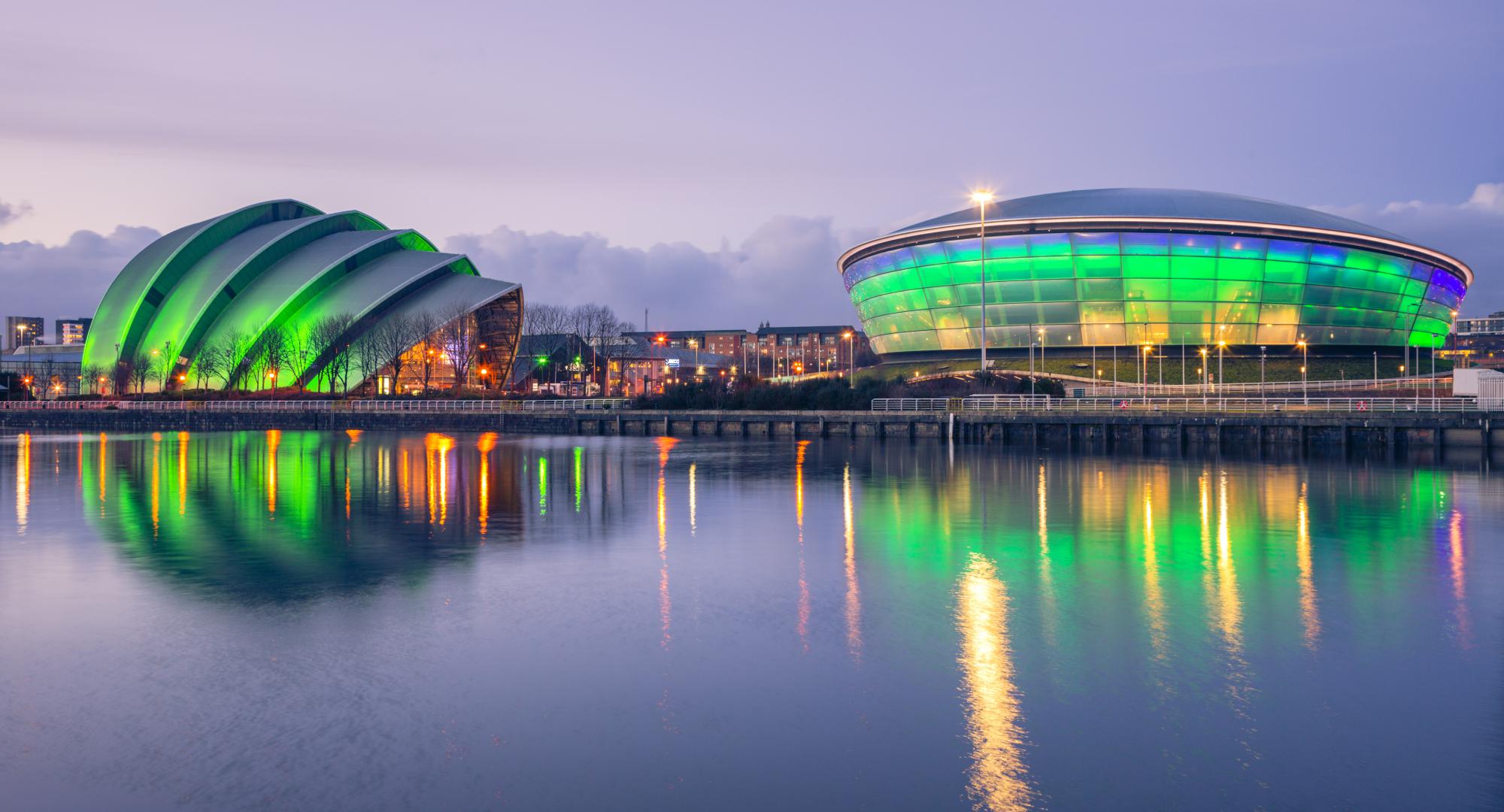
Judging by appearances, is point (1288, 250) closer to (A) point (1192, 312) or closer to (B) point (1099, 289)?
(A) point (1192, 312)

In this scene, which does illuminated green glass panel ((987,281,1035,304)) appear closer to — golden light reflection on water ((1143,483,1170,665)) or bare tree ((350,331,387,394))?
bare tree ((350,331,387,394))

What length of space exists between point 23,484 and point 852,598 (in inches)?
1121

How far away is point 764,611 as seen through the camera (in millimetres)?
12672

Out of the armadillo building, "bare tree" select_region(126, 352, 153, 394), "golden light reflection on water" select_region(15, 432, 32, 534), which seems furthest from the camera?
"bare tree" select_region(126, 352, 153, 394)

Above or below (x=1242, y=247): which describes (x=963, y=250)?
above

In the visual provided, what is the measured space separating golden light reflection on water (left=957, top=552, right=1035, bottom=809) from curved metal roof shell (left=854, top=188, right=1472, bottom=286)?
66341 millimetres

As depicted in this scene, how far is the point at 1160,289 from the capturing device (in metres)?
77.7

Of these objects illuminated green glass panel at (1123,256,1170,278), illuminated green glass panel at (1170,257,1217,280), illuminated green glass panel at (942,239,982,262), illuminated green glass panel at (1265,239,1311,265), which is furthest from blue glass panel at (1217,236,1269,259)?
illuminated green glass panel at (942,239,982,262)

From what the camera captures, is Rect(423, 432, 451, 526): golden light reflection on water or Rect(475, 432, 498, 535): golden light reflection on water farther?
Rect(423, 432, 451, 526): golden light reflection on water

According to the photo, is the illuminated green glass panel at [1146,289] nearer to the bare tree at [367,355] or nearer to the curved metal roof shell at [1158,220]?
the curved metal roof shell at [1158,220]

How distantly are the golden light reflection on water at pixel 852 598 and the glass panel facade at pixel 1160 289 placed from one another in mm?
59419

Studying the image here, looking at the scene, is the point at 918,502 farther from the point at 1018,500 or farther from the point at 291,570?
the point at 291,570

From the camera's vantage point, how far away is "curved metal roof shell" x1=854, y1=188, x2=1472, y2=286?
2963 inches

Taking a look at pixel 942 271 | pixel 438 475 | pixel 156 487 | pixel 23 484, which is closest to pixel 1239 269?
pixel 942 271
